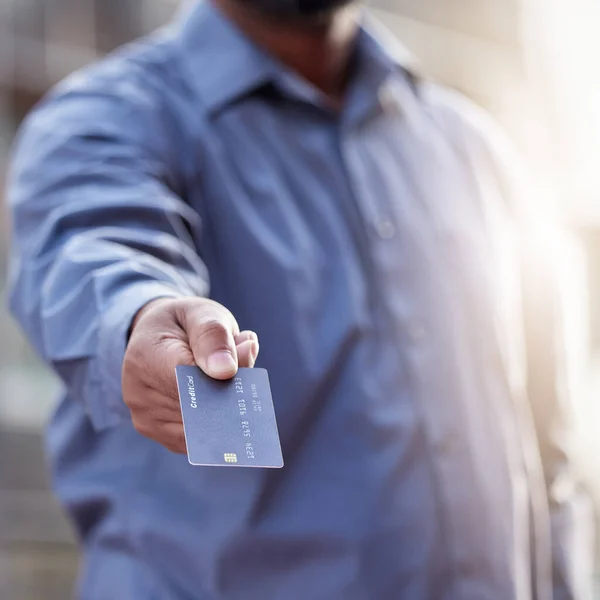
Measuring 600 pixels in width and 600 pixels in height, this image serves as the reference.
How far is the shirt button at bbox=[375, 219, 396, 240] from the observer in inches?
50.1

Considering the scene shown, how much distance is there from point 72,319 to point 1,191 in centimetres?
378

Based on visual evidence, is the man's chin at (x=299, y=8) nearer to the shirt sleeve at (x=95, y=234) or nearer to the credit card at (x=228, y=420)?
the shirt sleeve at (x=95, y=234)

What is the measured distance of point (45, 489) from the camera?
4.86 meters

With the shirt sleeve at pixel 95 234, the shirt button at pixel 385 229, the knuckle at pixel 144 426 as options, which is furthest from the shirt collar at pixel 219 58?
the knuckle at pixel 144 426

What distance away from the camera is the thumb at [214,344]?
73 centimetres

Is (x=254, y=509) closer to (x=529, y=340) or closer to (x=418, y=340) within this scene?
(x=418, y=340)

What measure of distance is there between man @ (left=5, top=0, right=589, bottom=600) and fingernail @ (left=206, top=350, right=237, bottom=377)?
0.51 feet

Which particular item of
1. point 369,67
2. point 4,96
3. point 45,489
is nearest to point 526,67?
point 4,96

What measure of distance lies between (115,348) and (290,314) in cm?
32

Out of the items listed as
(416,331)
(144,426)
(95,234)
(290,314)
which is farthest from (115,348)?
(416,331)

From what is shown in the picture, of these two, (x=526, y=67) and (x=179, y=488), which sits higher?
(x=179, y=488)

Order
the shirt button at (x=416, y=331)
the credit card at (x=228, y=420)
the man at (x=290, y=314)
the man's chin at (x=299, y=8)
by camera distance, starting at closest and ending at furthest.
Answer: the credit card at (x=228, y=420)
the man at (x=290, y=314)
the shirt button at (x=416, y=331)
the man's chin at (x=299, y=8)

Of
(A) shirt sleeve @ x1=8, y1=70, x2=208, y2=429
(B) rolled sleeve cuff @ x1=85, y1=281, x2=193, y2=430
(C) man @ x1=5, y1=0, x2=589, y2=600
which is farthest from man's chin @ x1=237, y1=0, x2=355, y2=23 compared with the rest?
(B) rolled sleeve cuff @ x1=85, y1=281, x2=193, y2=430

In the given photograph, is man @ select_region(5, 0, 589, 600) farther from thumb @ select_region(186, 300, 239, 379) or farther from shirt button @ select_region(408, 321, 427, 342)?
thumb @ select_region(186, 300, 239, 379)
